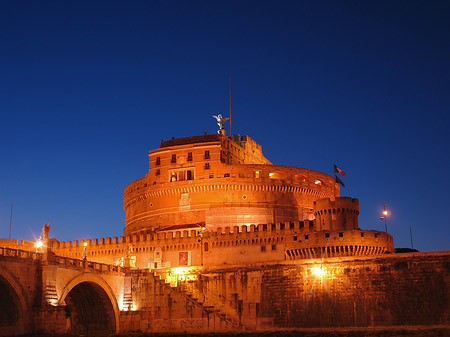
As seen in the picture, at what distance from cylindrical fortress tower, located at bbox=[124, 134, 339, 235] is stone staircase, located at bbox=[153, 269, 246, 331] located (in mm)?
10768

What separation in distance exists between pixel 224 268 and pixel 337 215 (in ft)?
40.4

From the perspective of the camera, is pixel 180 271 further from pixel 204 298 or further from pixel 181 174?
pixel 181 174

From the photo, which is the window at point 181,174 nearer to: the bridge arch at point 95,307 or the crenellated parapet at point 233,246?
the crenellated parapet at point 233,246

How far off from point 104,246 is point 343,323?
3063 cm

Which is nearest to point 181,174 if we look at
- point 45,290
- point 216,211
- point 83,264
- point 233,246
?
point 216,211

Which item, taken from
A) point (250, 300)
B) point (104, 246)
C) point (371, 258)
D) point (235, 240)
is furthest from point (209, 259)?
point (371, 258)

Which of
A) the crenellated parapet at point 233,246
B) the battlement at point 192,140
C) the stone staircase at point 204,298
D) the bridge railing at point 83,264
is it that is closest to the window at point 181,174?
the battlement at point 192,140

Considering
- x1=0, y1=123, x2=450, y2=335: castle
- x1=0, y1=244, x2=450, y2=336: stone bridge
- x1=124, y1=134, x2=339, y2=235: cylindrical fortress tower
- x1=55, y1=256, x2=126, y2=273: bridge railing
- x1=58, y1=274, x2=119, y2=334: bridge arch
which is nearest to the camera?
x1=0, y1=244, x2=450, y2=336: stone bridge

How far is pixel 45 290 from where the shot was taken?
150 ft

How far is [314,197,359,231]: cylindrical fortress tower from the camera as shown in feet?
190

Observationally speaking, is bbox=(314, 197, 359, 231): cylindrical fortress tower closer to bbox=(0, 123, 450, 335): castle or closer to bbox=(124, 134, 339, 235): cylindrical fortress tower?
bbox=(0, 123, 450, 335): castle

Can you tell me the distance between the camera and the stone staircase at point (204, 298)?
53.4 m

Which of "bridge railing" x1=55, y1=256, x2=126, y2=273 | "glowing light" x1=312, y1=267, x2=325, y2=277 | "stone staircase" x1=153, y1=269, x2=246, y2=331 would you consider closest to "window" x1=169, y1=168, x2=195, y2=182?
→ "stone staircase" x1=153, y1=269, x2=246, y2=331

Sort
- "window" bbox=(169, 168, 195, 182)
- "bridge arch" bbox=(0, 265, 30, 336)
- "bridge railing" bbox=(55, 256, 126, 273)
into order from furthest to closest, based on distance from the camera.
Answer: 1. "window" bbox=(169, 168, 195, 182)
2. "bridge railing" bbox=(55, 256, 126, 273)
3. "bridge arch" bbox=(0, 265, 30, 336)
